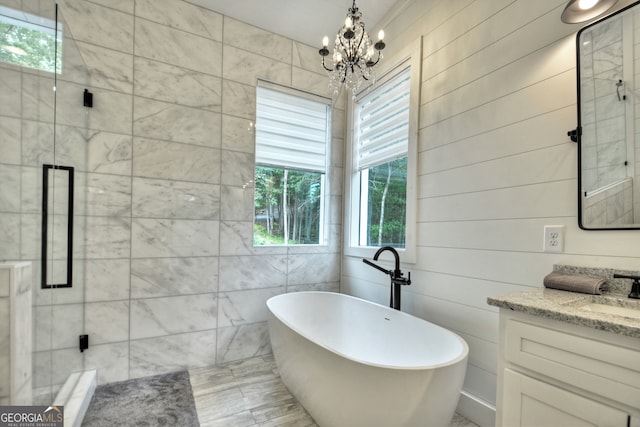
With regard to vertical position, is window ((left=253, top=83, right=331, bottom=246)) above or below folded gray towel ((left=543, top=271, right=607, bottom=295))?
above

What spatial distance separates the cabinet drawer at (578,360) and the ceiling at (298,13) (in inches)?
103

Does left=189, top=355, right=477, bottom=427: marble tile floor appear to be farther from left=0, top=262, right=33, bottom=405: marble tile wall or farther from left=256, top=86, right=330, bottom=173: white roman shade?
left=256, top=86, right=330, bottom=173: white roman shade

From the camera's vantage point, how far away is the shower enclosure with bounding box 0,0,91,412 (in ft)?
4.35

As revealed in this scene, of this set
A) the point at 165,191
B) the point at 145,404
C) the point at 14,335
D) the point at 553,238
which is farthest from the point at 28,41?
the point at 553,238

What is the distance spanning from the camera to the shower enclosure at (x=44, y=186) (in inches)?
52.2

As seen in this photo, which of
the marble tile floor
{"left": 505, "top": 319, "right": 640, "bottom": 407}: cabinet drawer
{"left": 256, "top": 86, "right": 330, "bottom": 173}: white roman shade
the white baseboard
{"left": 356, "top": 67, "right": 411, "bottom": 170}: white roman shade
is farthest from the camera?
{"left": 256, "top": 86, "right": 330, "bottom": 173}: white roman shade

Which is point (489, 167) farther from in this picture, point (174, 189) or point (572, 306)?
point (174, 189)

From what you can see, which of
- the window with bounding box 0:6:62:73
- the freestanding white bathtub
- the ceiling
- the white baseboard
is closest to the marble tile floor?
the white baseboard

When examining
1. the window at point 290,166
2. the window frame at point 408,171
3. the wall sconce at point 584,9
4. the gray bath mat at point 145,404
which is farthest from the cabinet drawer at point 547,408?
the window at point 290,166

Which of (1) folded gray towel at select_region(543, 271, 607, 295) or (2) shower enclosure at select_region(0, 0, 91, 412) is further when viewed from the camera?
(2) shower enclosure at select_region(0, 0, 91, 412)

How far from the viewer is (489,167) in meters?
1.75

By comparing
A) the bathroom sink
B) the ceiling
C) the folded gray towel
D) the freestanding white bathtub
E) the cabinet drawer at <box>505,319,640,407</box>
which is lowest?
the freestanding white bathtub

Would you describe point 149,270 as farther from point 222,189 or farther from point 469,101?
point 469,101

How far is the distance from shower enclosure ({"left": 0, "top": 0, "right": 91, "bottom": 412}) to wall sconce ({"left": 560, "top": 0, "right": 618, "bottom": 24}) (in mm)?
2409
